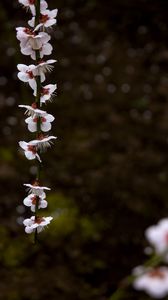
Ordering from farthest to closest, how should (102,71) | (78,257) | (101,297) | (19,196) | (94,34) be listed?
(94,34) → (102,71) → (19,196) → (78,257) → (101,297)

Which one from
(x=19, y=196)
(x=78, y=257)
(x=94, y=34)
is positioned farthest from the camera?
(x=94, y=34)

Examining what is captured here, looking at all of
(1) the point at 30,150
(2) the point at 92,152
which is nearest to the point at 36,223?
(1) the point at 30,150

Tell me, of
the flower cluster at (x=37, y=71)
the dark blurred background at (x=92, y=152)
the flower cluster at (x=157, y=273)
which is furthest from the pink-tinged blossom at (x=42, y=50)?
the dark blurred background at (x=92, y=152)

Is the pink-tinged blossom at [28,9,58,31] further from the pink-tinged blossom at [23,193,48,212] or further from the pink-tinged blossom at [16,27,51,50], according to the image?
the pink-tinged blossom at [23,193,48,212]

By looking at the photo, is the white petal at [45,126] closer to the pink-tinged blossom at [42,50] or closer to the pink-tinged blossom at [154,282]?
the pink-tinged blossom at [42,50]

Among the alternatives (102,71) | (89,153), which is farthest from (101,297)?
(102,71)

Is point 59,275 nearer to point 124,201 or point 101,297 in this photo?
point 101,297

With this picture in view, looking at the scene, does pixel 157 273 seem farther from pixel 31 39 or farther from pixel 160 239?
pixel 31 39

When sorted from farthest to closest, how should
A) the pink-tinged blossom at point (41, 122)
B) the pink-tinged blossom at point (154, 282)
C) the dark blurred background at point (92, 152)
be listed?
the dark blurred background at point (92, 152), the pink-tinged blossom at point (41, 122), the pink-tinged blossom at point (154, 282)
